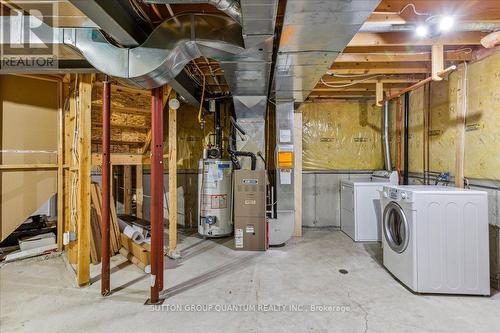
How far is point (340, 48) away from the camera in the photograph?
1977 millimetres

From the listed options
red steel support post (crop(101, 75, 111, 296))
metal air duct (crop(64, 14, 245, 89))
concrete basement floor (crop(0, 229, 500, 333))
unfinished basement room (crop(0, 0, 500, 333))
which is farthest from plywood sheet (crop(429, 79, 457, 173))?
red steel support post (crop(101, 75, 111, 296))

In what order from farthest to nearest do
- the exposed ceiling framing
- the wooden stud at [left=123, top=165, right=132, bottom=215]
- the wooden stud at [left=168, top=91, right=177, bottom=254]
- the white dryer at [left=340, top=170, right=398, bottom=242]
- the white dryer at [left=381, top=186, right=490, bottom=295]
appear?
the wooden stud at [left=123, top=165, right=132, bottom=215]
the white dryer at [left=340, top=170, right=398, bottom=242]
the wooden stud at [left=168, top=91, right=177, bottom=254]
the white dryer at [left=381, top=186, right=490, bottom=295]
the exposed ceiling framing

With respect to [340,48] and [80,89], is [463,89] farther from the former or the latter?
[80,89]

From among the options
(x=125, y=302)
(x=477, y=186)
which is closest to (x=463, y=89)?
(x=477, y=186)

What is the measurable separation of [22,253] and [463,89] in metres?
5.59

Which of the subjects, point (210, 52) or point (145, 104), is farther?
point (145, 104)

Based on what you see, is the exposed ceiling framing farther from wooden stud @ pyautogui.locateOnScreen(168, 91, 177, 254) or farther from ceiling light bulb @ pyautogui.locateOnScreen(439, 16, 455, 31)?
wooden stud @ pyautogui.locateOnScreen(168, 91, 177, 254)

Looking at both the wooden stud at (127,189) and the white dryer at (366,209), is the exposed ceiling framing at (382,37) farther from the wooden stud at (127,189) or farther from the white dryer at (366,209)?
the wooden stud at (127,189)

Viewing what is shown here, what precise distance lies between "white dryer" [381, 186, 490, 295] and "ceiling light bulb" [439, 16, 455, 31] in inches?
54.3

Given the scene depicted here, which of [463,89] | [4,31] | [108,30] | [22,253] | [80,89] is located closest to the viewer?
[108,30]

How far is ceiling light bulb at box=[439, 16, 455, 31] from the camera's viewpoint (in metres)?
1.93

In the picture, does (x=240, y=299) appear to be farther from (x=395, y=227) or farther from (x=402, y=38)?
(x=402, y=38)

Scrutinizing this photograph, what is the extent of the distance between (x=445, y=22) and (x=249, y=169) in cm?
267

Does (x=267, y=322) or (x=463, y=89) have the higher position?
(x=463, y=89)
